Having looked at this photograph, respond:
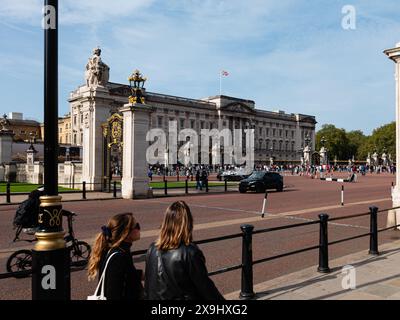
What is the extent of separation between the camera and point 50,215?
13.2 ft

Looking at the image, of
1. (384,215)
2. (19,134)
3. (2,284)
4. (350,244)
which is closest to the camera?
(2,284)

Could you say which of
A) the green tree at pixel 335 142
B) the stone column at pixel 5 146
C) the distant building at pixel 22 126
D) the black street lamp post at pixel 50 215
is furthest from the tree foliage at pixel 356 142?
the black street lamp post at pixel 50 215

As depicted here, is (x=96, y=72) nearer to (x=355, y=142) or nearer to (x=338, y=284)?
(x=338, y=284)

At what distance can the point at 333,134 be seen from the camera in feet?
493

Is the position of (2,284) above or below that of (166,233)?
below

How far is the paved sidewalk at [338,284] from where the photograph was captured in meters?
5.65

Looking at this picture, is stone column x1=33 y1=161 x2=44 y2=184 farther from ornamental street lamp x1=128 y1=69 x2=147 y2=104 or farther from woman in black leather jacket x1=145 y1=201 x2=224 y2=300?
woman in black leather jacket x1=145 y1=201 x2=224 y2=300

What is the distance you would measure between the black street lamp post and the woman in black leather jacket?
1.06 metres

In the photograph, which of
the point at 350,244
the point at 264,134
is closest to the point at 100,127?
the point at 350,244

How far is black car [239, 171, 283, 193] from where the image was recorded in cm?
2681

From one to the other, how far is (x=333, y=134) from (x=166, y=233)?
510 ft
